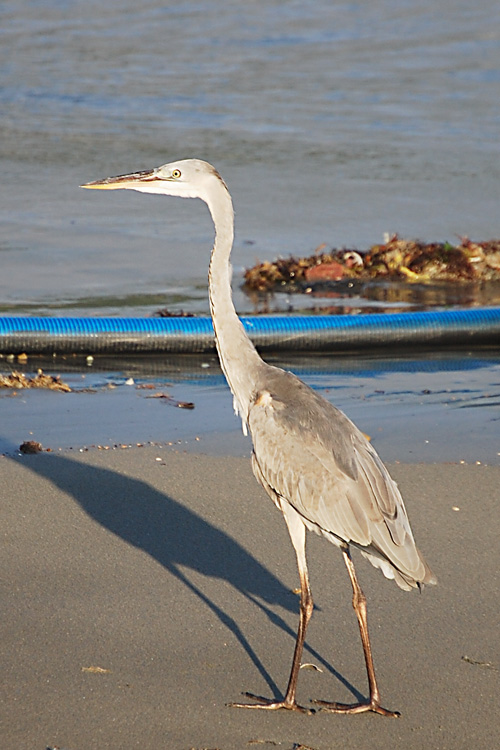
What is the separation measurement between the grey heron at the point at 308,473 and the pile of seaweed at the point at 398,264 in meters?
6.05

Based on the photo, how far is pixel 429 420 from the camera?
620 centimetres

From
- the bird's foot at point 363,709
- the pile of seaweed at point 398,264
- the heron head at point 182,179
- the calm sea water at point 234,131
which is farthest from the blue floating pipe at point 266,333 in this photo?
the bird's foot at point 363,709

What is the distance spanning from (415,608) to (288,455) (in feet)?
2.78

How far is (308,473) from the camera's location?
12.3 ft

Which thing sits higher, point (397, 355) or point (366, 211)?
point (366, 211)

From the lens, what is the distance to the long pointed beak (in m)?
4.02

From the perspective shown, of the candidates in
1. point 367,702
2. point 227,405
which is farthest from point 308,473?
point 227,405

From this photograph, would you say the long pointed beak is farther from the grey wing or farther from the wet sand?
the wet sand

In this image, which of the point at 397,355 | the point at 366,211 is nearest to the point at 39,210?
the point at 366,211

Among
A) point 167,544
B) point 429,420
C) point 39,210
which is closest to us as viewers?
point 167,544

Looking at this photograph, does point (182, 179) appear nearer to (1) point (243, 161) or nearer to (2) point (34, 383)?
(2) point (34, 383)

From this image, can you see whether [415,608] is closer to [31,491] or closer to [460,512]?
[460,512]

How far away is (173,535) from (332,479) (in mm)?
1152

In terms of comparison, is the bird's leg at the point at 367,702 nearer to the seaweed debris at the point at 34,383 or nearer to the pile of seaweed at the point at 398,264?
the seaweed debris at the point at 34,383
